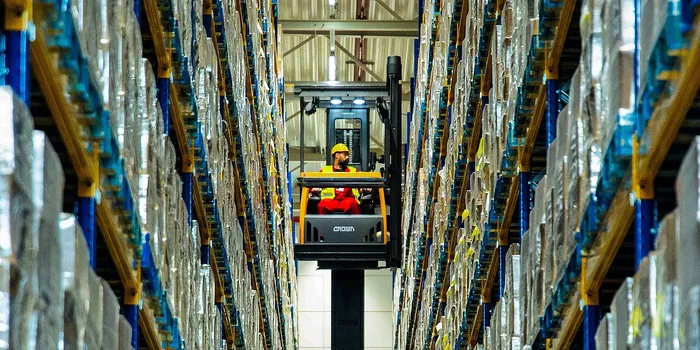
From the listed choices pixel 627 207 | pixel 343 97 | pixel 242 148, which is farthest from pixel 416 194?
pixel 627 207

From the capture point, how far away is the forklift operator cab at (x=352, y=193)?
2255 cm

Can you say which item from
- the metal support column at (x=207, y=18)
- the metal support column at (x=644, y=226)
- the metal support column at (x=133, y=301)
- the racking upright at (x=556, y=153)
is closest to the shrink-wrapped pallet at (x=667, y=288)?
the racking upright at (x=556, y=153)

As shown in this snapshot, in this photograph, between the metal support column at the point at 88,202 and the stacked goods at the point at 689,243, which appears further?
the metal support column at the point at 88,202

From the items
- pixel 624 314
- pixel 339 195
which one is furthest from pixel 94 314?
pixel 339 195

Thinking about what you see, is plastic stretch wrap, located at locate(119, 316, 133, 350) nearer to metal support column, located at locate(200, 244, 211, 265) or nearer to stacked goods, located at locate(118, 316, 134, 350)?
stacked goods, located at locate(118, 316, 134, 350)

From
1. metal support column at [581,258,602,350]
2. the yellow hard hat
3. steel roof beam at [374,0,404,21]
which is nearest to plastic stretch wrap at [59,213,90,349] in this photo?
metal support column at [581,258,602,350]

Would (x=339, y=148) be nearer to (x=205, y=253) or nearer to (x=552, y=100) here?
(x=205, y=253)

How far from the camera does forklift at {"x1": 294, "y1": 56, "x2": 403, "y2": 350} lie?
22562mm

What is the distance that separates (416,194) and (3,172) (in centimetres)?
1735

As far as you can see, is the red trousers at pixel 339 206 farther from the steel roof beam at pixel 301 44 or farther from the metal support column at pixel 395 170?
the steel roof beam at pixel 301 44

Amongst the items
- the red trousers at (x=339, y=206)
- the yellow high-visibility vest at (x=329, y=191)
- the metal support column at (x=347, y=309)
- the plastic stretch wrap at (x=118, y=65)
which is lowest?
the metal support column at (x=347, y=309)

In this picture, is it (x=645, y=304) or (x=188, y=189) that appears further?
(x=188, y=189)

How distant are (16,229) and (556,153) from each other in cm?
353

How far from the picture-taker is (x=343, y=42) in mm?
30656
